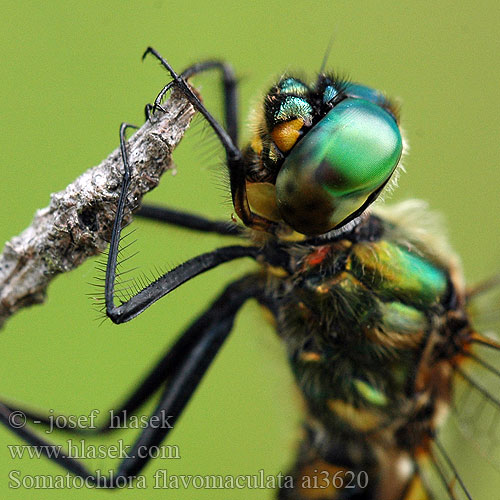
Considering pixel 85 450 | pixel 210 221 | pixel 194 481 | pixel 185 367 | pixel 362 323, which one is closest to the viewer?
pixel 362 323

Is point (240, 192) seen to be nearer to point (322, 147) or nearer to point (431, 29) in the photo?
point (322, 147)

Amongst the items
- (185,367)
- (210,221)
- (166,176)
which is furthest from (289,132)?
(166,176)

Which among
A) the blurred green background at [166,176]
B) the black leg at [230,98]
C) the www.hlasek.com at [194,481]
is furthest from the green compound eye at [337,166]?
the www.hlasek.com at [194,481]

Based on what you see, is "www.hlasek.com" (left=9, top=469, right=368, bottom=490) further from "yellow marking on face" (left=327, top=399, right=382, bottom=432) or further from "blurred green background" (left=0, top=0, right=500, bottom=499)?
"yellow marking on face" (left=327, top=399, right=382, bottom=432)

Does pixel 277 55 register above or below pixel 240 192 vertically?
above

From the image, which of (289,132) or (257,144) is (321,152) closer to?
(289,132)

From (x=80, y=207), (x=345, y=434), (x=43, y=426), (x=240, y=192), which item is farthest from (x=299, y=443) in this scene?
(x=80, y=207)
